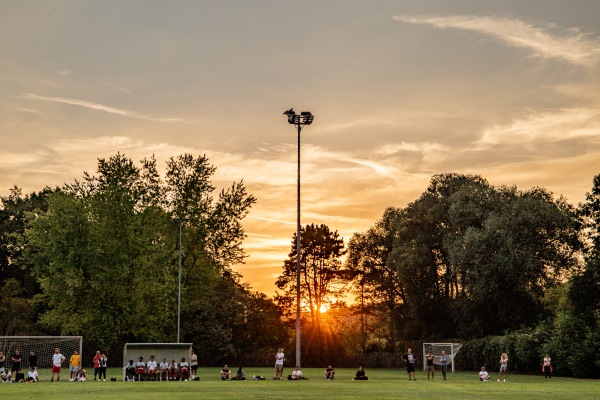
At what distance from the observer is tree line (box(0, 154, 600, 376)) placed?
69.6 m

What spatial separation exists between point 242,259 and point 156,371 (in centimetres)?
3652

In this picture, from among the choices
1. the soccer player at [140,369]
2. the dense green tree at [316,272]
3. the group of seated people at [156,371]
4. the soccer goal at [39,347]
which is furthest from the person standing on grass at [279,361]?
the dense green tree at [316,272]

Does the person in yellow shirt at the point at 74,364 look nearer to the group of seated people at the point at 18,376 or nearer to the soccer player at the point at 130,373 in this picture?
the group of seated people at the point at 18,376

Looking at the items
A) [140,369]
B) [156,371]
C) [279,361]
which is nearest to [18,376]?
[140,369]

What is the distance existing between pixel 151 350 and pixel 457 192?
37.1 meters

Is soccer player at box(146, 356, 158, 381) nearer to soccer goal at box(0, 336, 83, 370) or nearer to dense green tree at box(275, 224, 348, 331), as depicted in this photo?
soccer goal at box(0, 336, 83, 370)

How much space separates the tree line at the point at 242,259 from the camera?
6962cm

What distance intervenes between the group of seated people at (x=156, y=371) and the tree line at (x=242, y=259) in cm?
2393

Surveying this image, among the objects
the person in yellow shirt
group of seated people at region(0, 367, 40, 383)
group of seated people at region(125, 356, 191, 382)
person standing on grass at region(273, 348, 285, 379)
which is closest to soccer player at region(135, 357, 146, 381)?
group of seated people at region(125, 356, 191, 382)

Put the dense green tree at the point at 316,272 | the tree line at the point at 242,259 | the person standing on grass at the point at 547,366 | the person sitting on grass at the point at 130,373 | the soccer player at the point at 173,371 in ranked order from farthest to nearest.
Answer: the dense green tree at the point at 316,272
the tree line at the point at 242,259
the soccer player at the point at 173,371
the person standing on grass at the point at 547,366
the person sitting on grass at the point at 130,373

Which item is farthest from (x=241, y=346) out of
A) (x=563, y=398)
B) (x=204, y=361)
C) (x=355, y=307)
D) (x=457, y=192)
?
(x=563, y=398)

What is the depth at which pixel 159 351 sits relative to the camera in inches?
2146

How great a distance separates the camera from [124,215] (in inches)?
3049

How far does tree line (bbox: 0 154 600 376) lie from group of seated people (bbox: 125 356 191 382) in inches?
942
